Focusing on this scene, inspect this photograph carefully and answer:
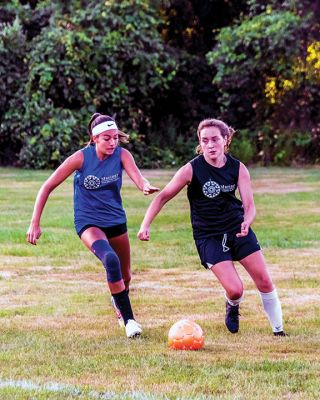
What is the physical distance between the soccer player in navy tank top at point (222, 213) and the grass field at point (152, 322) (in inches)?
12.4

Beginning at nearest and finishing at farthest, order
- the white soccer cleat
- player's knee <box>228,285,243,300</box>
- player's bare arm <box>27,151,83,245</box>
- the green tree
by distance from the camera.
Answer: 1. the white soccer cleat
2. player's knee <box>228,285,243,300</box>
3. player's bare arm <box>27,151,83,245</box>
4. the green tree

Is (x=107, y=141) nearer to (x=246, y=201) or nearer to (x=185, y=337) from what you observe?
(x=246, y=201)

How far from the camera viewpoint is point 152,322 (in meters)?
7.27

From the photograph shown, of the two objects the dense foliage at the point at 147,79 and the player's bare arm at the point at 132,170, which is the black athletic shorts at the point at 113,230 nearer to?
the player's bare arm at the point at 132,170

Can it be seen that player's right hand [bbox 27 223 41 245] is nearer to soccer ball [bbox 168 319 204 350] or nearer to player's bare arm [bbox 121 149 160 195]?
player's bare arm [bbox 121 149 160 195]

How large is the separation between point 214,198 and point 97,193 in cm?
84

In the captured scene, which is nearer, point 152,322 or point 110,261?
point 110,261

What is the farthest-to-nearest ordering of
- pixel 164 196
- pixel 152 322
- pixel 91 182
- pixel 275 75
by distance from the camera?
pixel 275 75 < pixel 152 322 < pixel 91 182 < pixel 164 196

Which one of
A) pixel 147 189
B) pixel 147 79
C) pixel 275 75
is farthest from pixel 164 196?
pixel 275 75

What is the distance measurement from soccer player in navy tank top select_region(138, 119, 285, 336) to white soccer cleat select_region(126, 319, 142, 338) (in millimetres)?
648

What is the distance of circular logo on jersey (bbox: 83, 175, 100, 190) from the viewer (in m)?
7.15

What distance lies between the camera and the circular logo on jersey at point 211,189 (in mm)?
6973

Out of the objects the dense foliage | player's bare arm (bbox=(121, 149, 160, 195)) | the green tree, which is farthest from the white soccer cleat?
the green tree

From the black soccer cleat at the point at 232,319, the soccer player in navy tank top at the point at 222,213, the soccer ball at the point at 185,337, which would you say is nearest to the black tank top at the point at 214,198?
the soccer player in navy tank top at the point at 222,213
